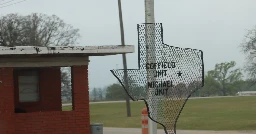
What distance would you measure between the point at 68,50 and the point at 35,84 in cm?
255

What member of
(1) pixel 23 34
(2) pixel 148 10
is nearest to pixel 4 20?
(1) pixel 23 34

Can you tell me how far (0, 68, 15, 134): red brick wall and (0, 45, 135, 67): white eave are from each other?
25 centimetres

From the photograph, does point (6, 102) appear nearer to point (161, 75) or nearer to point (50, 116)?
point (50, 116)

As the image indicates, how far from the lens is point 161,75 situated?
8695 millimetres

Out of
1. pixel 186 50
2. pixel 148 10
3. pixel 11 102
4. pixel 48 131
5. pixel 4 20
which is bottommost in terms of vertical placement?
pixel 48 131

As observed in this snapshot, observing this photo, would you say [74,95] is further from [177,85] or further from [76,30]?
[76,30]

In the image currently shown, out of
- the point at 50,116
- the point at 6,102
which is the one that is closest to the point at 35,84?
the point at 50,116

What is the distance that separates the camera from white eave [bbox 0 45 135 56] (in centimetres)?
1085

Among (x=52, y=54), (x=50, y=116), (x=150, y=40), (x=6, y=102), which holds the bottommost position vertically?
(x=50, y=116)

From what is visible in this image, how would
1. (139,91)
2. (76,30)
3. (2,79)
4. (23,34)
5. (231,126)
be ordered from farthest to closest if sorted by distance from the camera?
(76,30) < (23,34) < (231,126) < (2,79) < (139,91)

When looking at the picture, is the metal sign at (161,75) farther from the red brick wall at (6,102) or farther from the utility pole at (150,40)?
the red brick wall at (6,102)

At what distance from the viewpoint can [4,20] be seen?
55.8 meters

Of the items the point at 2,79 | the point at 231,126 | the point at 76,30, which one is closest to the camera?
the point at 2,79

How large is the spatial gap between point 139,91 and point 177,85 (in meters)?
0.69
